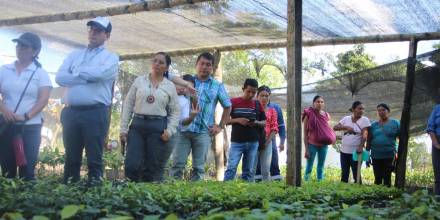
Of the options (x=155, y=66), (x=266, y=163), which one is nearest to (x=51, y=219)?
(x=155, y=66)

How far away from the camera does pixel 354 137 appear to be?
816 cm

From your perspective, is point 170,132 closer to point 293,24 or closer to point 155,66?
point 155,66

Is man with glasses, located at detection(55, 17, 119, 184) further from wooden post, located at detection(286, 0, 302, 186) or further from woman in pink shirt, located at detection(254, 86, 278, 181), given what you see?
woman in pink shirt, located at detection(254, 86, 278, 181)

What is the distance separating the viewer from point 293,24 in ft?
17.9

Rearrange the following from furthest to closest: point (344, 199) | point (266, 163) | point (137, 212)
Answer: point (266, 163)
point (344, 199)
point (137, 212)

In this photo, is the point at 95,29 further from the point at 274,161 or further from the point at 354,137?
the point at 354,137

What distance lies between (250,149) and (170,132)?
1966mm

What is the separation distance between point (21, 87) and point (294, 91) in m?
2.72

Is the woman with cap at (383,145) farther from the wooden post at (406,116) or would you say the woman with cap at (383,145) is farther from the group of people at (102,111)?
the group of people at (102,111)

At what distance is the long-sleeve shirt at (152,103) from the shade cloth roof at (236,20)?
1.78 m

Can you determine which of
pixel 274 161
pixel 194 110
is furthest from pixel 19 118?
pixel 274 161

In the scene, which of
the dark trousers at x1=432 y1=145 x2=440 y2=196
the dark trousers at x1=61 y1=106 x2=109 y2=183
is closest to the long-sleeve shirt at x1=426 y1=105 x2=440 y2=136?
the dark trousers at x1=432 y1=145 x2=440 y2=196

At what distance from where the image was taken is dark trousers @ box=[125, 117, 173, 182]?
4824 millimetres

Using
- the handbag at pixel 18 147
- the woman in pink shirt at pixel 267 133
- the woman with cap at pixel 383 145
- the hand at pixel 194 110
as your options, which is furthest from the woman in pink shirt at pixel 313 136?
the handbag at pixel 18 147
